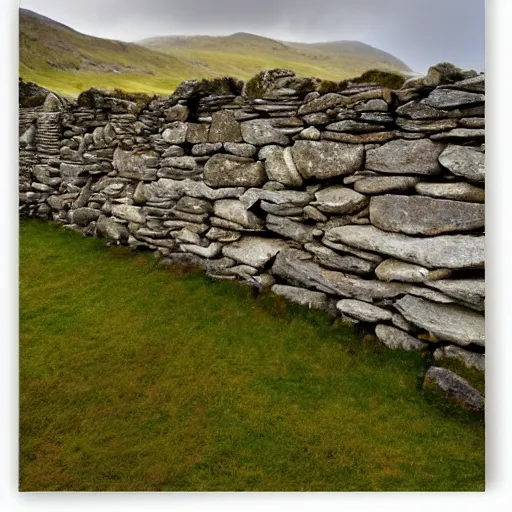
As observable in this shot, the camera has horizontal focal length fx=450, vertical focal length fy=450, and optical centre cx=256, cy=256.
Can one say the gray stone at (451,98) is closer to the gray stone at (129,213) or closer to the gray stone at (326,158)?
the gray stone at (326,158)

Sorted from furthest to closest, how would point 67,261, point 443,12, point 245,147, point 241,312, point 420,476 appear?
point 67,261
point 245,147
point 241,312
point 443,12
point 420,476

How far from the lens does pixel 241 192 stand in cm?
667

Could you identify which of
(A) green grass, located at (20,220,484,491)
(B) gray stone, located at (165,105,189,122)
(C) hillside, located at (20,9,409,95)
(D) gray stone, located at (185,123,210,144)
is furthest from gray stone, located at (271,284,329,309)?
(B) gray stone, located at (165,105,189,122)

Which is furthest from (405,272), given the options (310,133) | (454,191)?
(310,133)

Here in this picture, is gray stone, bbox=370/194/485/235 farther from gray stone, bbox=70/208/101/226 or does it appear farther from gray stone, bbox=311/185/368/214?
gray stone, bbox=70/208/101/226

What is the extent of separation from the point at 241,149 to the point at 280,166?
2.40 ft

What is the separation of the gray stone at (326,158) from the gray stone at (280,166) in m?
0.09

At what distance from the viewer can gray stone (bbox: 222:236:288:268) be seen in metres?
6.47

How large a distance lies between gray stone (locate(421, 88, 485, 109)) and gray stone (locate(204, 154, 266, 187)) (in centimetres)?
242

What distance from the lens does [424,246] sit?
5066mm

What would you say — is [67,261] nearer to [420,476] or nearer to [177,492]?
[177,492]

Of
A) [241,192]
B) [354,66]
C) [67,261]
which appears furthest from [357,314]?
[67,261]

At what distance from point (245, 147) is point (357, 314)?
9.44 feet

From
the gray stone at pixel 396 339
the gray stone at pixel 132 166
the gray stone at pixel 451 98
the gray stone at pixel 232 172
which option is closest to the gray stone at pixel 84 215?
the gray stone at pixel 132 166
